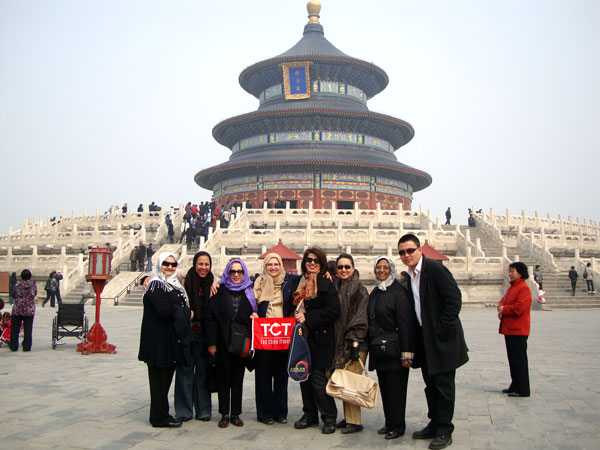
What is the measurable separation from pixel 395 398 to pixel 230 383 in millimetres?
1703

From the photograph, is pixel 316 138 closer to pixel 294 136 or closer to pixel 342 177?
pixel 294 136

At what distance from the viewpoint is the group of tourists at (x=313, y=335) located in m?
5.44

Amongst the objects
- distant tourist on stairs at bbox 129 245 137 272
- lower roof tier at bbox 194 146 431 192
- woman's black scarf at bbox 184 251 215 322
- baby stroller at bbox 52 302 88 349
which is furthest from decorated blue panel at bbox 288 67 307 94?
woman's black scarf at bbox 184 251 215 322

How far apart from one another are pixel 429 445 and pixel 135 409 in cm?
322

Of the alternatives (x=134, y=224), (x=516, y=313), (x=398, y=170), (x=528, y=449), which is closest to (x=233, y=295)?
(x=528, y=449)

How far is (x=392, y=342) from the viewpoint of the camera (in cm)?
548

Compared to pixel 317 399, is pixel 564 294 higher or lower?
higher

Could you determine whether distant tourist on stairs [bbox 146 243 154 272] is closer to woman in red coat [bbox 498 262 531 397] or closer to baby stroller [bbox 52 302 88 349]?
baby stroller [bbox 52 302 88 349]

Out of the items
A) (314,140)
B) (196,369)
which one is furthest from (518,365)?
(314,140)

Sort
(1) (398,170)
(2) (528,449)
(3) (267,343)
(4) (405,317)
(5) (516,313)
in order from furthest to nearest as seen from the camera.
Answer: (1) (398,170), (5) (516,313), (3) (267,343), (4) (405,317), (2) (528,449)

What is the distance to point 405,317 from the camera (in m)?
5.50

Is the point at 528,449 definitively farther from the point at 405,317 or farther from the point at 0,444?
the point at 0,444

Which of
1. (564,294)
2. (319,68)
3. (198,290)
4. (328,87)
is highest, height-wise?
(319,68)

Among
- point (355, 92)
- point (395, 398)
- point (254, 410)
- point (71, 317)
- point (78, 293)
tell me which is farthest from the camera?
point (355, 92)
